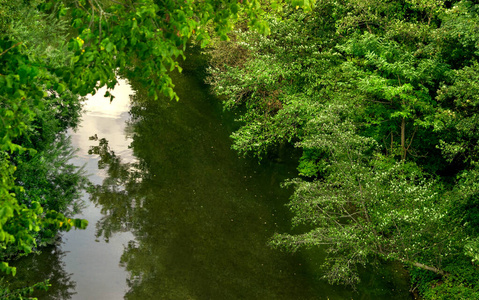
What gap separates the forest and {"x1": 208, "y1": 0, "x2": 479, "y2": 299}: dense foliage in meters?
0.06

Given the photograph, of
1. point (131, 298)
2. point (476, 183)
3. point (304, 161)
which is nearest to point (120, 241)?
point (131, 298)

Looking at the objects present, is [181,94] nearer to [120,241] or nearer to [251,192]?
[251,192]

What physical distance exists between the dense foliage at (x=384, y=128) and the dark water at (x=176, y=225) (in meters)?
0.86

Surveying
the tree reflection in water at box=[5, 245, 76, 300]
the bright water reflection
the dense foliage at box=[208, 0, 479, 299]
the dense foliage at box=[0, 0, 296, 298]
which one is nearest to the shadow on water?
the bright water reflection

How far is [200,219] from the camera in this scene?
49.0 feet

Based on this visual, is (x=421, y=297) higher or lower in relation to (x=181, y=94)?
lower

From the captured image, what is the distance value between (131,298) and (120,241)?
222 centimetres

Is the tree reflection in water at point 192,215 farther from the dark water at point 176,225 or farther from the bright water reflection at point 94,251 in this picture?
the bright water reflection at point 94,251

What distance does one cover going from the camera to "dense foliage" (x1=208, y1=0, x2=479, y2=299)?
11984mm

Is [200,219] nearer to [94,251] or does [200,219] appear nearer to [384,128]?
[94,251]

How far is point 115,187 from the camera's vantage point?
15.5 meters

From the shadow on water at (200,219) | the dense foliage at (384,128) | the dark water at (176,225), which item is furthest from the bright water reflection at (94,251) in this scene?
the dense foliage at (384,128)

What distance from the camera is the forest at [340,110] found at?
21.6 ft

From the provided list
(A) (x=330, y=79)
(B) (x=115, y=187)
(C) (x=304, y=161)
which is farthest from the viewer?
(C) (x=304, y=161)
